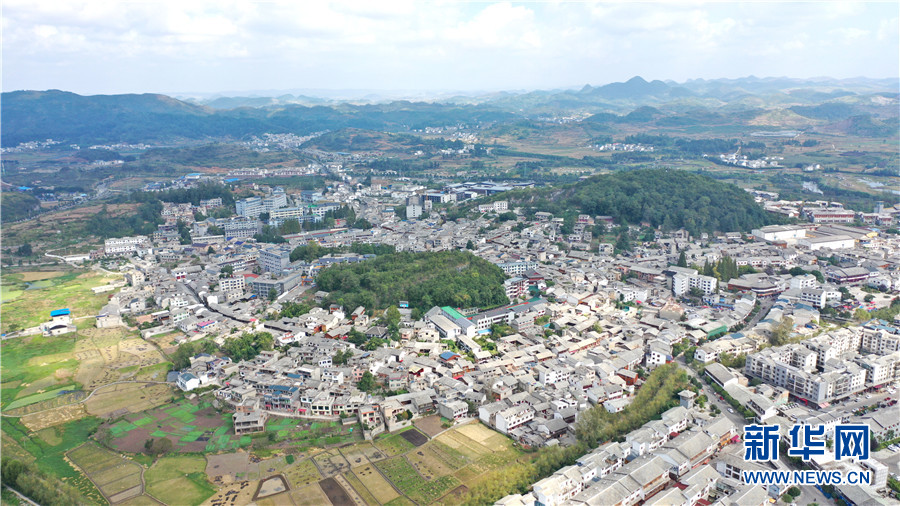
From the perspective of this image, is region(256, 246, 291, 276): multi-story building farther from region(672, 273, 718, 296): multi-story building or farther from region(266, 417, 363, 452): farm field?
region(672, 273, 718, 296): multi-story building

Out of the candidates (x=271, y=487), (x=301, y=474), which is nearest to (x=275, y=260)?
(x=301, y=474)

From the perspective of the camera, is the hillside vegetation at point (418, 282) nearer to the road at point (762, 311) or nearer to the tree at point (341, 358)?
the tree at point (341, 358)

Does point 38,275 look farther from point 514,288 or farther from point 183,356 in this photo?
point 514,288

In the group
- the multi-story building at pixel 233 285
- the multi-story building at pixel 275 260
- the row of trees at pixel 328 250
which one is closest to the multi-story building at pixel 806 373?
the row of trees at pixel 328 250

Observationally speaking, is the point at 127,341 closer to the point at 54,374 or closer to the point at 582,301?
the point at 54,374

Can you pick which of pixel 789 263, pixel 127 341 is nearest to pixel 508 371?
pixel 127 341

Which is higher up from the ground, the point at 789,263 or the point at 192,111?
the point at 192,111
